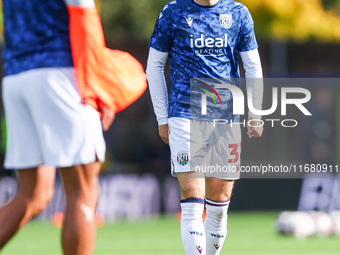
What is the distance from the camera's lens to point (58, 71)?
348 cm

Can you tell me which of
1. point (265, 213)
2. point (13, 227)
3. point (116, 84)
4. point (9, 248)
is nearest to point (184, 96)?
point (116, 84)

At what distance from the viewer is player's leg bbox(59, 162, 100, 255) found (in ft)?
11.5

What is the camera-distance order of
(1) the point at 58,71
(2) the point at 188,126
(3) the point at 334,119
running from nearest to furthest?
(1) the point at 58,71 < (2) the point at 188,126 < (3) the point at 334,119

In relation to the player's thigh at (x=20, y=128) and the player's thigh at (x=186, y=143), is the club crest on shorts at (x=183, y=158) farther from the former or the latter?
the player's thigh at (x=20, y=128)

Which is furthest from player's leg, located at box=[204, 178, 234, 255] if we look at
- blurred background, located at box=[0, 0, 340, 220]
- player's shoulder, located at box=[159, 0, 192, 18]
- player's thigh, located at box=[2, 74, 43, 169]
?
blurred background, located at box=[0, 0, 340, 220]

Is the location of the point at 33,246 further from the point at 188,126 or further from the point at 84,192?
the point at 84,192

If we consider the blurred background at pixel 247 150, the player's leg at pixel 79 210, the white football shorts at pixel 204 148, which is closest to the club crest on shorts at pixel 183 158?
the white football shorts at pixel 204 148

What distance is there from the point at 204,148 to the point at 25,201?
60.2 inches

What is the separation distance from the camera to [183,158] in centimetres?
455

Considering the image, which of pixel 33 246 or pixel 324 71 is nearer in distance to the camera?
pixel 33 246

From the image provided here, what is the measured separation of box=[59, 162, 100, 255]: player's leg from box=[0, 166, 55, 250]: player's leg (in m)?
0.25

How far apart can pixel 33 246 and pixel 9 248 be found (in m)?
0.36

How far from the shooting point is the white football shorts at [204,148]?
457 cm

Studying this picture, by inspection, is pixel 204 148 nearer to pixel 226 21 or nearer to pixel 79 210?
pixel 226 21
